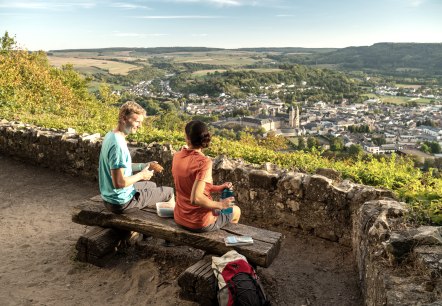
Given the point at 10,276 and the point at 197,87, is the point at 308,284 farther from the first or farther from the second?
the point at 197,87

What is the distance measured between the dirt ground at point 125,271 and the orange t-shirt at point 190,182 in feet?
2.71

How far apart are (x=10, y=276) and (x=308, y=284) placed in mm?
3589

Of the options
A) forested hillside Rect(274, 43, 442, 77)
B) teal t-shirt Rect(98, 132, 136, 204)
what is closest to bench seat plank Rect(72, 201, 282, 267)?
teal t-shirt Rect(98, 132, 136, 204)

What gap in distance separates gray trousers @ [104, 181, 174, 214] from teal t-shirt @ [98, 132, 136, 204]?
68 millimetres

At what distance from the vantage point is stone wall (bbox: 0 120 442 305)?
3.13m

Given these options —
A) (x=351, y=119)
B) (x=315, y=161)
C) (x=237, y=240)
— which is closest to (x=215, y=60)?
(x=351, y=119)

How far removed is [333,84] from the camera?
84.6 m

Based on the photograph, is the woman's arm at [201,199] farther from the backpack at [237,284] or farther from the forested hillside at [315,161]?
the forested hillside at [315,161]

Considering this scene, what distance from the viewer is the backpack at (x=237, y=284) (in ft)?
11.7

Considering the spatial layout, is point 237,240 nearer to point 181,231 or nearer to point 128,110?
point 181,231

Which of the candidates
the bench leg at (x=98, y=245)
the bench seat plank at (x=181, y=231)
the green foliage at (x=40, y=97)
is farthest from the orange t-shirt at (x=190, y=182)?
the green foliage at (x=40, y=97)

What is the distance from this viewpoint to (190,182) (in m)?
4.05

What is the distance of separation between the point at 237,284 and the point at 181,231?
0.98 m

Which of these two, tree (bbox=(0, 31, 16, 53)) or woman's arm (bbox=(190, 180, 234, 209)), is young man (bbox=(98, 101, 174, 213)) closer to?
woman's arm (bbox=(190, 180, 234, 209))
